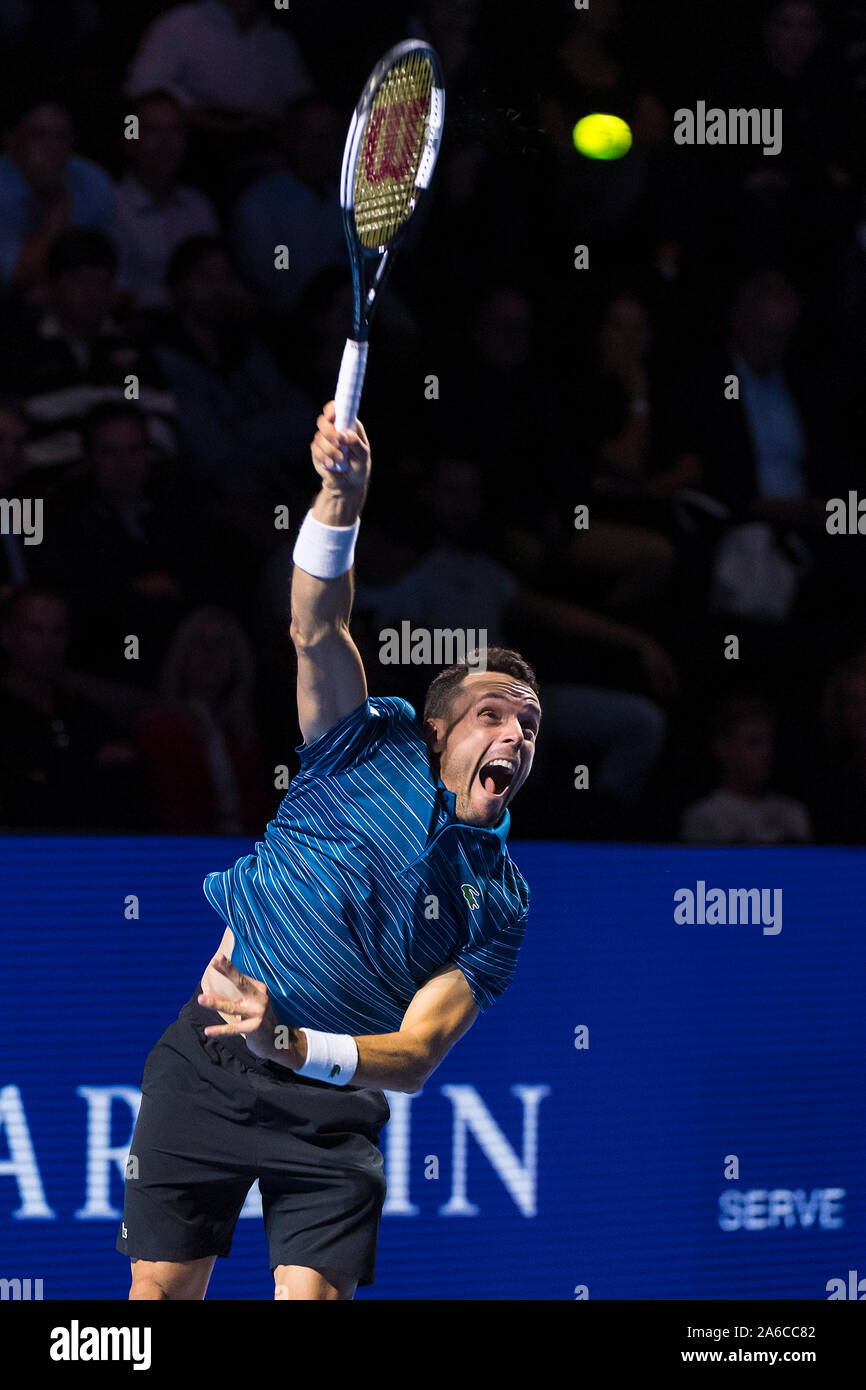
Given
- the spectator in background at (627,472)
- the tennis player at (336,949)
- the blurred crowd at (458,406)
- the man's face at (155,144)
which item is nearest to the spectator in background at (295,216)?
the blurred crowd at (458,406)

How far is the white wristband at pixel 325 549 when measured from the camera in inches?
153

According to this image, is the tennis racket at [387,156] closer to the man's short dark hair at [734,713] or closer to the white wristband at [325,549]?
the white wristband at [325,549]

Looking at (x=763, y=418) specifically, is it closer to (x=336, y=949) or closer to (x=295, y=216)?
(x=295, y=216)

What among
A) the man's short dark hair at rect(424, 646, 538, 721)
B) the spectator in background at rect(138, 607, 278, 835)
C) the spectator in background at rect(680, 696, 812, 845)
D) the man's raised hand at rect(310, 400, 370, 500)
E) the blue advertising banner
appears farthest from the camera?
the spectator in background at rect(680, 696, 812, 845)

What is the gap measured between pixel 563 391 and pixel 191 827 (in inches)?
63.1

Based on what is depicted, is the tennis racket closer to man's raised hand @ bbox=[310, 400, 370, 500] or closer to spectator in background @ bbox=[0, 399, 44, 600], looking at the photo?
man's raised hand @ bbox=[310, 400, 370, 500]

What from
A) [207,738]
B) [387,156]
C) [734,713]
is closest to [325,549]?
[387,156]

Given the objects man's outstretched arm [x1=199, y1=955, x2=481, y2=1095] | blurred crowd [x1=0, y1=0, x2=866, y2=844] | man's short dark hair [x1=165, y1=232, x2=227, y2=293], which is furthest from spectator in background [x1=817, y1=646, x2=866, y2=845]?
man's short dark hair [x1=165, y1=232, x2=227, y2=293]

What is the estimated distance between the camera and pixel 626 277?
5.42 m

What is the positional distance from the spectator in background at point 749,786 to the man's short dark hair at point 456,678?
Result: 3.12 ft

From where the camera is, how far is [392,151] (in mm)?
4121

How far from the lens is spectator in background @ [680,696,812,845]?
5.14 meters

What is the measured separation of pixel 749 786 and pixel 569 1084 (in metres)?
0.96

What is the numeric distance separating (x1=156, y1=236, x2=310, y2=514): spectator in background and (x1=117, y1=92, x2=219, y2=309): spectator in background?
0.05 meters
